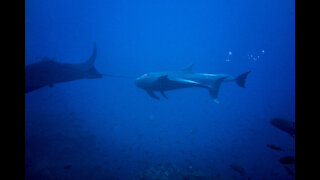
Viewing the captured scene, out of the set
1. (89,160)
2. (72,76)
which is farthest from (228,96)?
(72,76)

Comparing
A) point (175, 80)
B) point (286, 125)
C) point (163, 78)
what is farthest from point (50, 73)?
point (286, 125)

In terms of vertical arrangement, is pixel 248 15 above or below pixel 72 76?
above

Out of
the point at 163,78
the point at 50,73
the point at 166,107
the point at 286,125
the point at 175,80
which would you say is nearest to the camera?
the point at 50,73

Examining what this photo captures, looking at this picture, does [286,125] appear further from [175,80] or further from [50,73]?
[50,73]

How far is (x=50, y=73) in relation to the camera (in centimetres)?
782

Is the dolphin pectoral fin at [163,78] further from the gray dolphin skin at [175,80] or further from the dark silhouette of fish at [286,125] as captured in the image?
the dark silhouette of fish at [286,125]

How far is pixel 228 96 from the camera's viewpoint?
2200 inches

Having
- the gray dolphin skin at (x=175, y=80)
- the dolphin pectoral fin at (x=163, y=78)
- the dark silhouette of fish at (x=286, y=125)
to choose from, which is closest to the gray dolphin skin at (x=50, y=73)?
the gray dolphin skin at (x=175, y=80)
